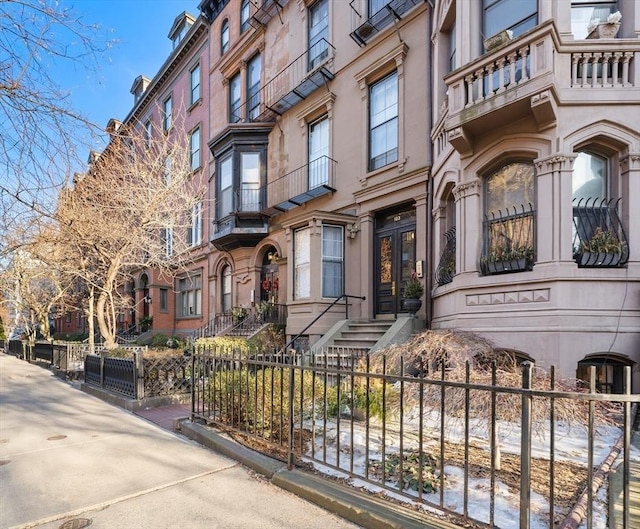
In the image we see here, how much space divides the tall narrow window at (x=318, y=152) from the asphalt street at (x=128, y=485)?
919 cm

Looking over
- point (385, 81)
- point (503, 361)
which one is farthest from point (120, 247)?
point (503, 361)

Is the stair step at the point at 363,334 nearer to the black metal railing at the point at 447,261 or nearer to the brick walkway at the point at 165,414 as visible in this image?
the black metal railing at the point at 447,261

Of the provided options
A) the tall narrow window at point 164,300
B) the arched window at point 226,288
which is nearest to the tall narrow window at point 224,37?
the arched window at point 226,288

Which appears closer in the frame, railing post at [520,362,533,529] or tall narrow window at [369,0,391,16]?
railing post at [520,362,533,529]

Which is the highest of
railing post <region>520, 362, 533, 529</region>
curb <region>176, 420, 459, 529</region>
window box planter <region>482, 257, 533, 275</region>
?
window box planter <region>482, 257, 533, 275</region>

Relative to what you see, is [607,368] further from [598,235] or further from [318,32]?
[318,32]

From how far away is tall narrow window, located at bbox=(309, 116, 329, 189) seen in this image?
45.0 feet

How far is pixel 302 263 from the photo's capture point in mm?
12188

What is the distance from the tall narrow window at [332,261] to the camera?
12.0m

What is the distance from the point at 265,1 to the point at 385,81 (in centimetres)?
760

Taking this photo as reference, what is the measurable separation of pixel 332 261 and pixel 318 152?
420 centimetres

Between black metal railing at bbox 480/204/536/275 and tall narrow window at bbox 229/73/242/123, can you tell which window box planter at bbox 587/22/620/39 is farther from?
tall narrow window at bbox 229/73/242/123

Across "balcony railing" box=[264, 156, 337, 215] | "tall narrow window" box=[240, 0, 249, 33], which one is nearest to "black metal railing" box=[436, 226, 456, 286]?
"balcony railing" box=[264, 156, 337, 215]

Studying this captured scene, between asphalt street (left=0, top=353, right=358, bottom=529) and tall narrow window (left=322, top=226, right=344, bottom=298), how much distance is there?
6.23 meters
